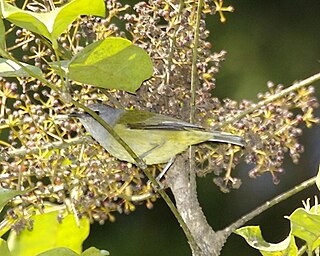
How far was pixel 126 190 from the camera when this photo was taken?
230 centimetres

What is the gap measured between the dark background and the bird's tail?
2.15 meters

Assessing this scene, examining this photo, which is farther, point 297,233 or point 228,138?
point 228,138

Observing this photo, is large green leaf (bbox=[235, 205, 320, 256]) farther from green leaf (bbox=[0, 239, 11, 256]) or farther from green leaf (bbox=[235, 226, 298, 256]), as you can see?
green leaf (bbox=[0, 239, 11, 256])

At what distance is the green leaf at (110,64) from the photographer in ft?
5.81

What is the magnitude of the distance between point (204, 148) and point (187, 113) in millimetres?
184

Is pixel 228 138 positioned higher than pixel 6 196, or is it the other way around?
pixel 6 196

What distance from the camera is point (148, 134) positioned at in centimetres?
276

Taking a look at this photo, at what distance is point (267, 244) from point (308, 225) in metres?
0.13

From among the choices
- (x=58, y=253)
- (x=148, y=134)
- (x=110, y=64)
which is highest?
(x=110, y=64)

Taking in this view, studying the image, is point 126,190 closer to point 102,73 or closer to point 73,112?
point 73,112

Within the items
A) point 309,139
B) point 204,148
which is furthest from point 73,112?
point 309,139

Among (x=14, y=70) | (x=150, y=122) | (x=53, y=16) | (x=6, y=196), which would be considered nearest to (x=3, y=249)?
(x=6, y=196)

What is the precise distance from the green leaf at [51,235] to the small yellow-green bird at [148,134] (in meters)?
0.26

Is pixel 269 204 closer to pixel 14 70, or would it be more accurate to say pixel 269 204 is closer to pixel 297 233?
pixel 297 233
